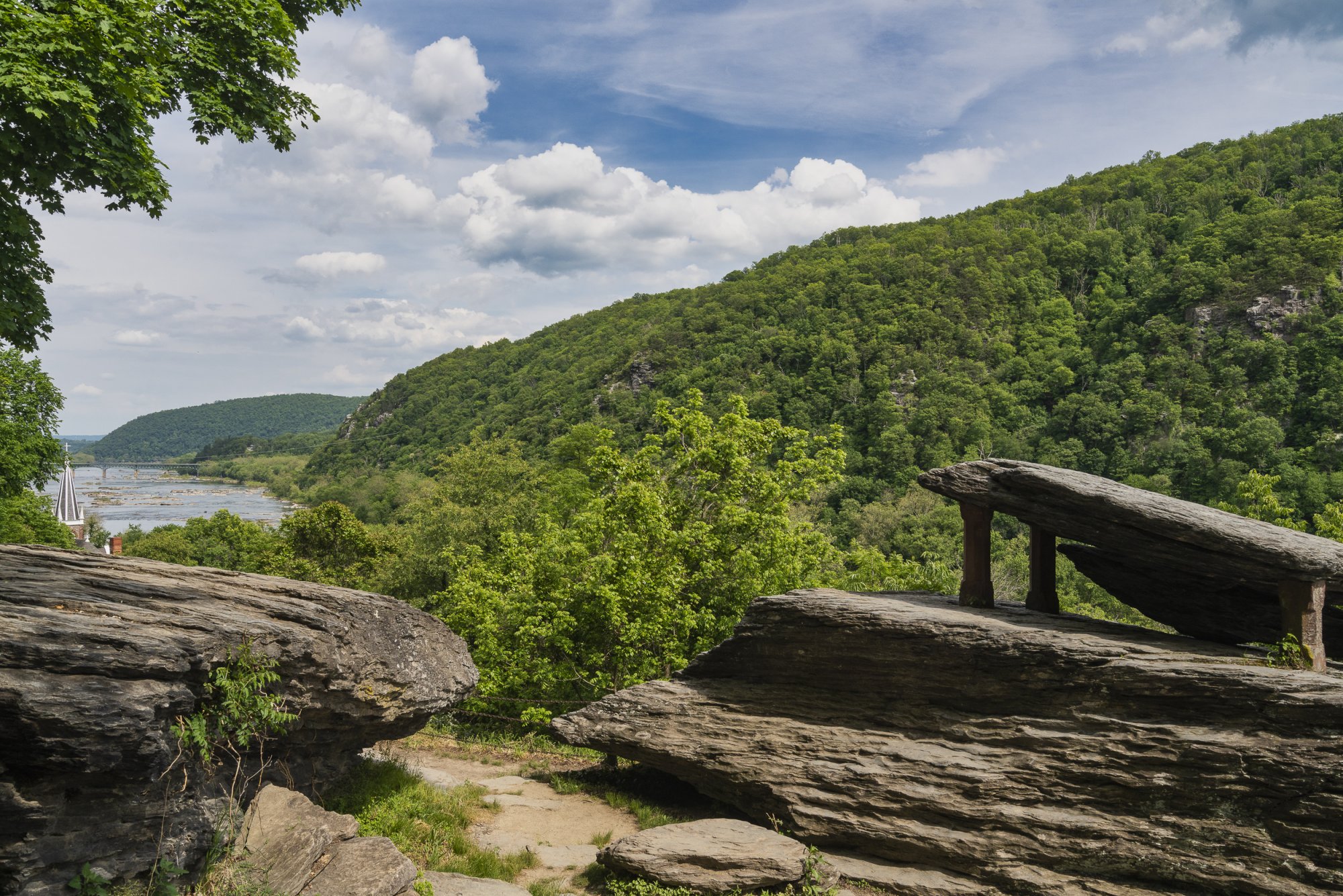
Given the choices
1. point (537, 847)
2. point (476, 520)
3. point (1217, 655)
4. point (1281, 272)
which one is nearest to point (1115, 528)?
point (1217, 655)

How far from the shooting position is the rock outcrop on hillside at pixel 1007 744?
8.20m

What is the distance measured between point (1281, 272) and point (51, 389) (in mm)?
103437

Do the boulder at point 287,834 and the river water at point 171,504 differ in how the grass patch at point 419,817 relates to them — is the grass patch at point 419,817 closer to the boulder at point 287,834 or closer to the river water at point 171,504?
the boulder at point 287,834

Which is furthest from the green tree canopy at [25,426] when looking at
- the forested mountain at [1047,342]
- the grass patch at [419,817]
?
the forested mountain at [1047,342]

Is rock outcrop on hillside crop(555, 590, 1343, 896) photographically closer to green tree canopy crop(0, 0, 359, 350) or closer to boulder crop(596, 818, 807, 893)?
boulder crop(596, 818, 807, 893)

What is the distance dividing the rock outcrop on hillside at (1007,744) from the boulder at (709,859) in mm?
1246

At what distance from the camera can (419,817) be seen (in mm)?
9742

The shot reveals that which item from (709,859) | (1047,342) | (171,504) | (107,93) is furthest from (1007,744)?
(171,504)

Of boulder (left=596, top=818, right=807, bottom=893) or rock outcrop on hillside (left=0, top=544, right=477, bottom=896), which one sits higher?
rock outcrop on hillside (left=0, top=544, right=477, bottom=896)

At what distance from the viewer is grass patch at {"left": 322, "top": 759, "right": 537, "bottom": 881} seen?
8.99 meters

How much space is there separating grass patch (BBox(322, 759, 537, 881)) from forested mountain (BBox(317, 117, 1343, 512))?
6049 cm

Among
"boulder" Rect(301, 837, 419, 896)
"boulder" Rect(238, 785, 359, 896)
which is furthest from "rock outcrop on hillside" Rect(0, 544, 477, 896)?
"boulder" Rect(301, 837, 419, 896)

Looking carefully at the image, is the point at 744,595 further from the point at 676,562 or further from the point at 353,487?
the point at 353,487

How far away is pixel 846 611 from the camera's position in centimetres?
1098
